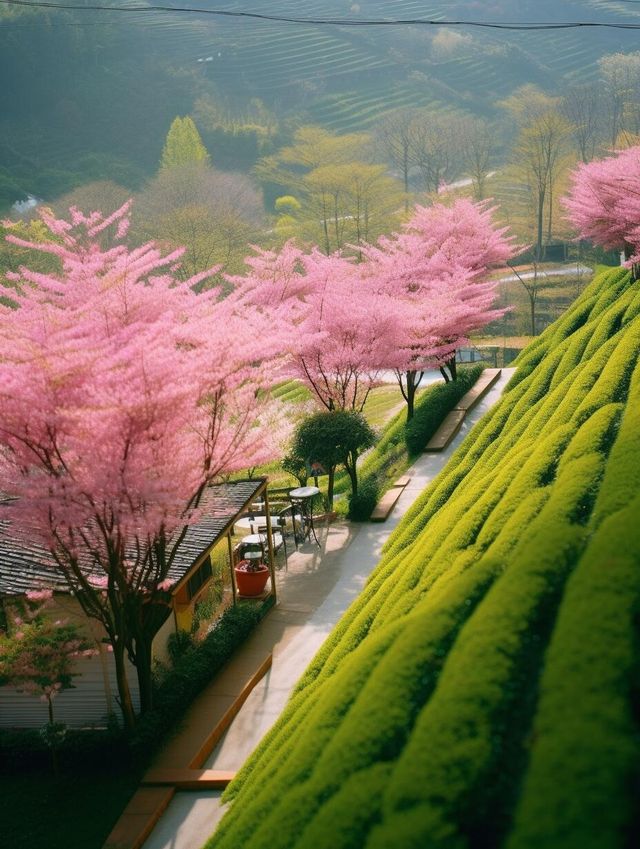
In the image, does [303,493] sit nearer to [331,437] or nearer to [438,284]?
[331,437]

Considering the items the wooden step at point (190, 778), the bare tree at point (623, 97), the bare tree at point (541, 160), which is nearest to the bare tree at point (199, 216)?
the bare tree at point (541, 160)

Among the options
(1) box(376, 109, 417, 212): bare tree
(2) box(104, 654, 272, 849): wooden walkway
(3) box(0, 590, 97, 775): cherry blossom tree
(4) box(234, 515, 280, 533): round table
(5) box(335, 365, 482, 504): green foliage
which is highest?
(1) box(376, 109, 417, 212): bare tree

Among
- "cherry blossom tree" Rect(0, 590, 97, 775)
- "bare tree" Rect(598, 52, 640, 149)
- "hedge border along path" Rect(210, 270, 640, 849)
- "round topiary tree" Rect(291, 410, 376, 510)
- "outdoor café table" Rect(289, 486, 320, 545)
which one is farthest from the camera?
"bare tree" Rect(598, 52, 640, 149)

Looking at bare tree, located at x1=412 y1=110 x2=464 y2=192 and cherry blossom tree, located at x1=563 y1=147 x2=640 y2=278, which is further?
bare tree, located at x1=412 y1=110 x2=464 y2=192

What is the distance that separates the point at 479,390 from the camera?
24172 mm

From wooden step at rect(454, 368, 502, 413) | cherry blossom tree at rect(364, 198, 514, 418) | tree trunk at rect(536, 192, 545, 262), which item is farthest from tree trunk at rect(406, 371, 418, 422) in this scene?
tree trunk at rect(536, 192, 545, 262)

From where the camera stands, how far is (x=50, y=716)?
31.4 feet

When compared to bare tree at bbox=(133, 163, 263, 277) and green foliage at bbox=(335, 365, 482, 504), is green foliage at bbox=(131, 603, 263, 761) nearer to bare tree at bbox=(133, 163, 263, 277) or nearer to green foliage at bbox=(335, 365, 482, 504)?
green foliage at bbox=(335, 365, 482, 504)

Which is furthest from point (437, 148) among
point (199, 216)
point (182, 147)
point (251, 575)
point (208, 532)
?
point (208, 532)

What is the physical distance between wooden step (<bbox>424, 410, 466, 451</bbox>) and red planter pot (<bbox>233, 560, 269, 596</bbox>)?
8.16 m

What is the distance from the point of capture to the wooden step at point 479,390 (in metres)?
23.1

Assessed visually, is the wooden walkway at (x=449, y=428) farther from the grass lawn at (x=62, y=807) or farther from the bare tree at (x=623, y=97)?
the bare tree at (x=623, y=97)

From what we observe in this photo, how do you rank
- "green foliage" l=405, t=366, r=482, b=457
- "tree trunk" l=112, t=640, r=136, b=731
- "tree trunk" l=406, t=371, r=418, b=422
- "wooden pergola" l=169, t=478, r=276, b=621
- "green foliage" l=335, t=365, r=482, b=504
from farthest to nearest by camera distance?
"tree trunk" l=406, t=371, r=418, b=422
"green foliage" l=405, t=366, r=482, b=457
"green foliage" l=335, t=365, r=482, b=504
"wooden pergola" l=169, t=478, r=276, b=621
"tree trunk" l=112, t=640, r=136, b=731

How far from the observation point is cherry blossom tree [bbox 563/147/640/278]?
19.2 meters
